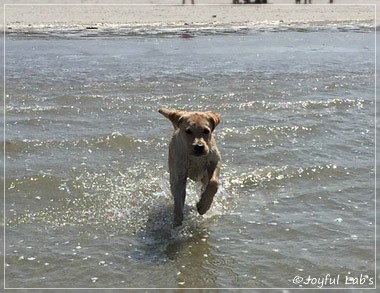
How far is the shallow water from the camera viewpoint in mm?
6246

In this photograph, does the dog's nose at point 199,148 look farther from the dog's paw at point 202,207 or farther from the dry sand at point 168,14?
the dry sand at point 168,14

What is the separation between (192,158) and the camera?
720 centimetres

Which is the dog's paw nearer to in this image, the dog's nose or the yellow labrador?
the yellow labrador

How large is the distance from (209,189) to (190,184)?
168cm

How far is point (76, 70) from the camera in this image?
58.7 feet

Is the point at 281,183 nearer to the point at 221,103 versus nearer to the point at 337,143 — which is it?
the point at 337,143

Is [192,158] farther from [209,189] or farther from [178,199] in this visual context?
[178,199]

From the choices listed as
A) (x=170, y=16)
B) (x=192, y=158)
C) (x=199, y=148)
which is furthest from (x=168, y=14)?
(x=199, y=148)

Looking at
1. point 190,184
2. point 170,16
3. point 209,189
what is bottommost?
point 190,184

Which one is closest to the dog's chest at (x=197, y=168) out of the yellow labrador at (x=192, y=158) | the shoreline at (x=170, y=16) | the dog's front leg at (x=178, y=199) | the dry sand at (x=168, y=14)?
the yellow labrador at (x=192, y=158)

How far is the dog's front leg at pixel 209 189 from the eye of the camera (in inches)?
280

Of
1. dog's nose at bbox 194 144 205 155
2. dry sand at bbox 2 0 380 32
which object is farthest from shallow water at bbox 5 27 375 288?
dry sand at bbox 2 0 380 32

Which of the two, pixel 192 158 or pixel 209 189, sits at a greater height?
pixel 192 158

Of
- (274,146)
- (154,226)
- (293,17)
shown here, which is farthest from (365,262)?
(293,17)
